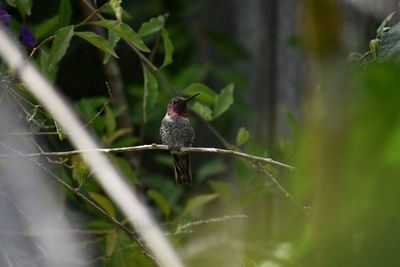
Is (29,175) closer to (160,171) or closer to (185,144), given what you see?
(185,144)

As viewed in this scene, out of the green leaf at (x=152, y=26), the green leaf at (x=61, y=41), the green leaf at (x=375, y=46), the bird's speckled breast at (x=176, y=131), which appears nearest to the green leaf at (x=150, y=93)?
the green leaf at (x=152, y=26)

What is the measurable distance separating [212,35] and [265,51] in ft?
0.66

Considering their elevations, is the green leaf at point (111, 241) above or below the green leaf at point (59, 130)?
below

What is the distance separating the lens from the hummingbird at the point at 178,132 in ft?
5.69

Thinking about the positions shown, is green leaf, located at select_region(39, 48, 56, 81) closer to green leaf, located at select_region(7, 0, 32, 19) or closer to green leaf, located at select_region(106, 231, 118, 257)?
green leaf, located at select_region(7, 0, 32, 19)

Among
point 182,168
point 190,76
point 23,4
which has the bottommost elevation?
point 182,168

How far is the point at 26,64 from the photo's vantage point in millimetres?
1147

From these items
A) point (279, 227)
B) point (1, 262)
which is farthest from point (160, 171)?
point (279, 227)

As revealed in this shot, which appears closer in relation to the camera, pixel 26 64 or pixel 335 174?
pixel 335 174

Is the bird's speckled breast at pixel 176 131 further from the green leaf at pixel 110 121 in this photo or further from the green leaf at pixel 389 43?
the green leaf at pixel 389 43

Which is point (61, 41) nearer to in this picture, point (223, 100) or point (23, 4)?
point (23, 4)

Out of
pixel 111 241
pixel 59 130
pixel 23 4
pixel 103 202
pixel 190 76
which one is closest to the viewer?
pixel 59 130

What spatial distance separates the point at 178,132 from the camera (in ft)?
5.99

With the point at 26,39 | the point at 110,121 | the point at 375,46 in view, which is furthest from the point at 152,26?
the point at 375,46
